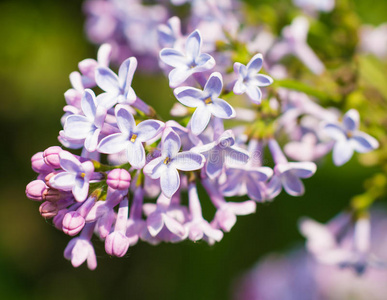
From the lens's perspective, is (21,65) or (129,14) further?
(21,65)

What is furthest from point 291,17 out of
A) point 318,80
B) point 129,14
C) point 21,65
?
point 21,65

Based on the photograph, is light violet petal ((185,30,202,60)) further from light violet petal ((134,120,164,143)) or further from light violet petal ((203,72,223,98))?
light violet petal ((134,120,164,143))

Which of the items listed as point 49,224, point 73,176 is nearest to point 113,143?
point 73,176

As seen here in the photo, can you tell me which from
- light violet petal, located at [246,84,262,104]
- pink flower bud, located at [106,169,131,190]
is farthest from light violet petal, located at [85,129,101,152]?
light violet petal, located at [246,84,262,104]

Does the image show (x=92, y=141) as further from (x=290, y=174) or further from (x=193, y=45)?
(x=290, y=174)

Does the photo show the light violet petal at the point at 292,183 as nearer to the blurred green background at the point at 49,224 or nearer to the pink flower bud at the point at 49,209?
the pink flower bud at the point at 49,209

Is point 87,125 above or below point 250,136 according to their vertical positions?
above

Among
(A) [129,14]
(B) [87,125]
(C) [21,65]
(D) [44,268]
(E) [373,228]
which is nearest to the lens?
(B) [87,125]

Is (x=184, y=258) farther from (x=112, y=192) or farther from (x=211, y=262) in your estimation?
(x=112, y=192)
